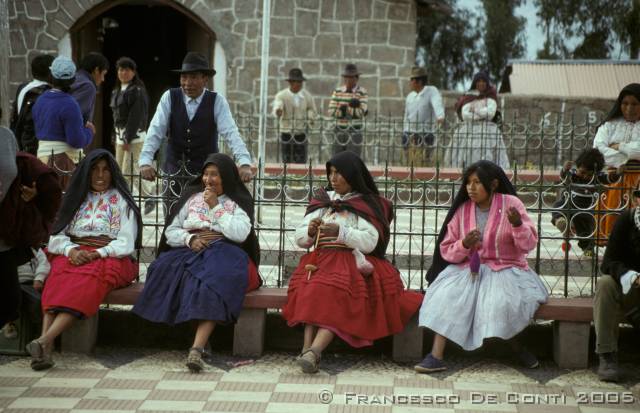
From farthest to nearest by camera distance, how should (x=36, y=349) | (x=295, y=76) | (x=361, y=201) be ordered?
(x=295, y=76), (x=361, y=201), (x=36, y=349)

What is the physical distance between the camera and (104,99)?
1727cm

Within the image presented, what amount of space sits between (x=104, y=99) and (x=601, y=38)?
18658mm

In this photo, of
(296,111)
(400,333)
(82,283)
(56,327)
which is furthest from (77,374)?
(296,111)

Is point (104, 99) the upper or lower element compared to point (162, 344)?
upper

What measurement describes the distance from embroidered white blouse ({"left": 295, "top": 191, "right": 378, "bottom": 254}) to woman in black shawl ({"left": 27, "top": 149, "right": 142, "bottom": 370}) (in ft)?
3.40

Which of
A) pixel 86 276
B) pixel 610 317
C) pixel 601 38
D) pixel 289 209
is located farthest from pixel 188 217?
pixel 601 38

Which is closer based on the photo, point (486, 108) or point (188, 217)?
point (188, 217)

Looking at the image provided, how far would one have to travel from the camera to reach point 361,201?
668 centimetres

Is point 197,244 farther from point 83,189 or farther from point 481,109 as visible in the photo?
point 481,109

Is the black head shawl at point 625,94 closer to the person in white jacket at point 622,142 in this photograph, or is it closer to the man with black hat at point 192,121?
the person in white jacket at point 622,142

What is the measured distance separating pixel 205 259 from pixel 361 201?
3.23 feet

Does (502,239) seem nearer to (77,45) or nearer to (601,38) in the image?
(77,45)

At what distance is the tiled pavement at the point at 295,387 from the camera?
561 centimetres

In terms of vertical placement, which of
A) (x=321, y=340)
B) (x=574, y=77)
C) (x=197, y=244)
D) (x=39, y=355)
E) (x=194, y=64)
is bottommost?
(x=39, y=355)
